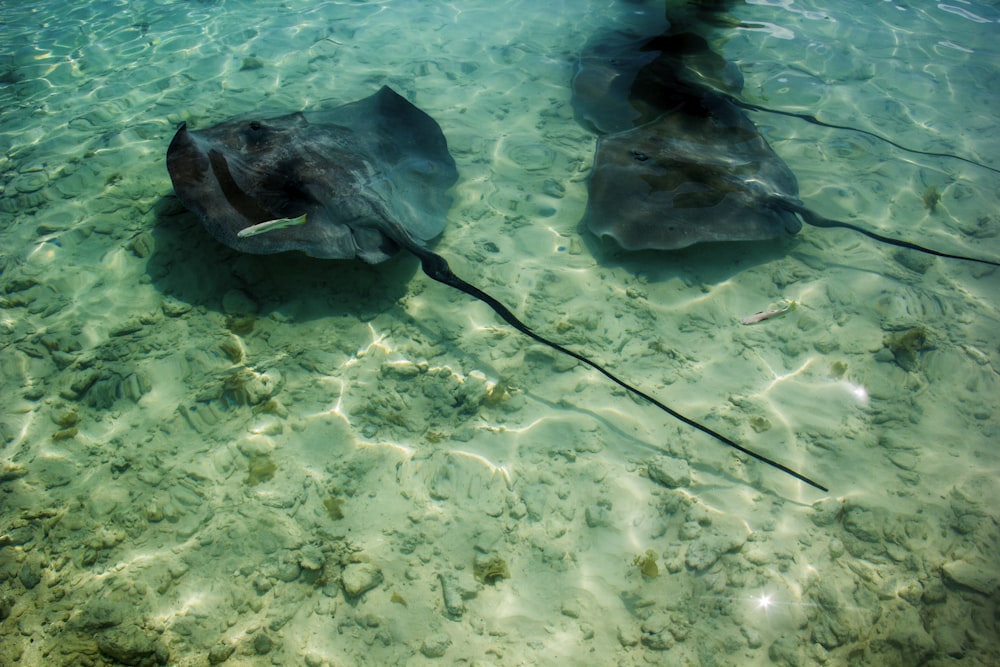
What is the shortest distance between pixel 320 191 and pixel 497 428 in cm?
236

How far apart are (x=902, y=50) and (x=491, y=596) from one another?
978 cm

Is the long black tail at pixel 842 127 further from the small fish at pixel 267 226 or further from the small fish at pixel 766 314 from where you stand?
the small fish at pixel 267 226

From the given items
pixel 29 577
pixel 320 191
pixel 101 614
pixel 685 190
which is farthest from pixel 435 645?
pixel 685 190

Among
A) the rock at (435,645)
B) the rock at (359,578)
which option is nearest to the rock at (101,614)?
the rock at (359,578)

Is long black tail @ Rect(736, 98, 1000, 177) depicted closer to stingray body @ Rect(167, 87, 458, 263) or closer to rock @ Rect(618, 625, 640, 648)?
stingray body @ Rect(167, 87, 458, 263)

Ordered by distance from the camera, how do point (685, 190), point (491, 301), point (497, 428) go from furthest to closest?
point (685, 190)
point (497, 428)
point (491, 301)

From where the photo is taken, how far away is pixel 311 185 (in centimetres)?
408

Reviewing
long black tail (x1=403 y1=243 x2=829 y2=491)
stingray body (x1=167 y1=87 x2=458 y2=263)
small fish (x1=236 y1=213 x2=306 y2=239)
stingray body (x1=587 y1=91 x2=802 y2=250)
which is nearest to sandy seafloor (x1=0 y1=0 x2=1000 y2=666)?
long black tail (x1=403 y1=243 x2=829 y2=491)

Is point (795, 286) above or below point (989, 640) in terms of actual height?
above

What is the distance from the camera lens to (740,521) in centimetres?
312

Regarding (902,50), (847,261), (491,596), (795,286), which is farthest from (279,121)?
(902,50)

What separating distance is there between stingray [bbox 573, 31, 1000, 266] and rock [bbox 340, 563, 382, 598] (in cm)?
308

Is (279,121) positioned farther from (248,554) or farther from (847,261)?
(847,261)

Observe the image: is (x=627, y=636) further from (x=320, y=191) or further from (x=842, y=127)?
(x=842, y=127)
